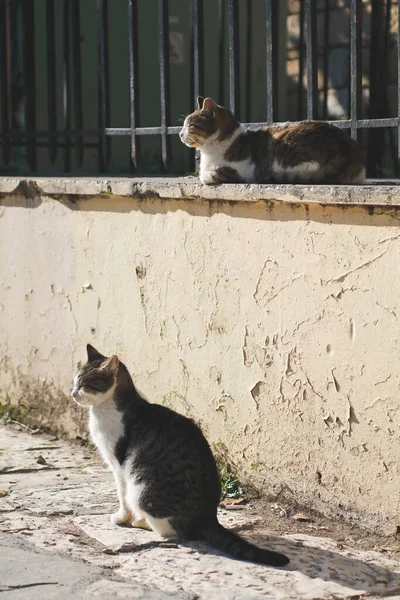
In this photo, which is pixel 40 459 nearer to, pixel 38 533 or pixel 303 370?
pixel 38 533

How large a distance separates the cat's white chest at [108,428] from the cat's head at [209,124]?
1553 millimetres

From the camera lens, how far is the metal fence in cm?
541

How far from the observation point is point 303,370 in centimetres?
462

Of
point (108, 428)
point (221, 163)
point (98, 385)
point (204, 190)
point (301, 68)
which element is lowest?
point (108, 428)

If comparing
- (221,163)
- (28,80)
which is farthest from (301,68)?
(221,163)

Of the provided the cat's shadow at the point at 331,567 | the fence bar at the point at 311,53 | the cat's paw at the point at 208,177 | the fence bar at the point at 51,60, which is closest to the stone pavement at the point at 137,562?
the cat's shadow at the point at 331,567

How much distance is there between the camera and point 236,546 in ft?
13.3

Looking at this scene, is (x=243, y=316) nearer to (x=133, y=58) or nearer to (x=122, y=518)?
(x=122, y=518)

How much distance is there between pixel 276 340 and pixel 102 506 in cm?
Answer: 121

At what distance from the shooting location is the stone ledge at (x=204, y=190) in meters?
4.22

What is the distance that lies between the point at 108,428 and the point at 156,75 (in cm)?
618

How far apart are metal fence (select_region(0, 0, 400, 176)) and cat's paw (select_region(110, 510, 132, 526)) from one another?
7.54 feet

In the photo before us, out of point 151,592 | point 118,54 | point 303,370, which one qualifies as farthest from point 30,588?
point 118,54

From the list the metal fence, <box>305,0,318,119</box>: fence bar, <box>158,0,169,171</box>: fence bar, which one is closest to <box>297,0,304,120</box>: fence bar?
the metal fence
